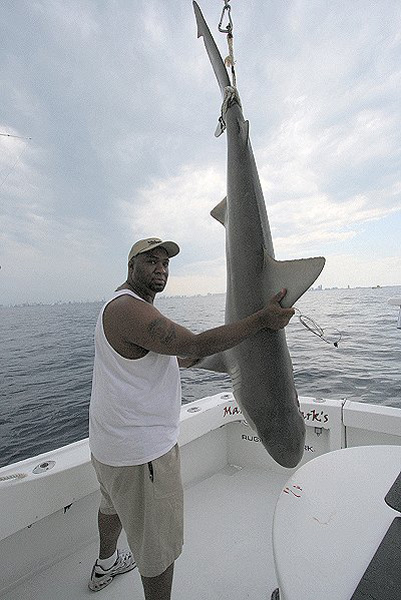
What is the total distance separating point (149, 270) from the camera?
2.02 meters

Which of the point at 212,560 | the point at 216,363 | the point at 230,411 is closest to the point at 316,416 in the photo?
the point at 230,411

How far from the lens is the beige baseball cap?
1.97 metres

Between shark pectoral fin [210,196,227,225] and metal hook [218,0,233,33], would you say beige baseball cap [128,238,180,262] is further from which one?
metal hook [218,0,233,33]

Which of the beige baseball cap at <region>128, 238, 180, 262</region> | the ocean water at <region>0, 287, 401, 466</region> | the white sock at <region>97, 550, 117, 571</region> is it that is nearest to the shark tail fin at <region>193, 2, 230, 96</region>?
the beige baseball cap at <region>128, 238, 180, 262</region>

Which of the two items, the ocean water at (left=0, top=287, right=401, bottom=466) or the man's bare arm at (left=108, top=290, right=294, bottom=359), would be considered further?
the ocean water at (left=0, top=287, right=401, bottom=466)

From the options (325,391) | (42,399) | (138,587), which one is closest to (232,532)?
(138,587)

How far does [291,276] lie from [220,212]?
2.33ft

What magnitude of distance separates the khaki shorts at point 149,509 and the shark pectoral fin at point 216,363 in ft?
1.62

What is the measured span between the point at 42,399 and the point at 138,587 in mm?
8015

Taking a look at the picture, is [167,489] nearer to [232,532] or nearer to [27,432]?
[232,532]

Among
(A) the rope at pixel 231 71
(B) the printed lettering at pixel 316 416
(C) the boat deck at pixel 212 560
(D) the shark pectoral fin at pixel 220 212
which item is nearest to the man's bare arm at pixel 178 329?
(D) the shark pectoral fin at pixel 220 212

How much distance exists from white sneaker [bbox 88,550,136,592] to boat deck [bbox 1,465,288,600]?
37mm

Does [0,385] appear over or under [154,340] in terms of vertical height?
under

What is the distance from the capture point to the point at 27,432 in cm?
748
